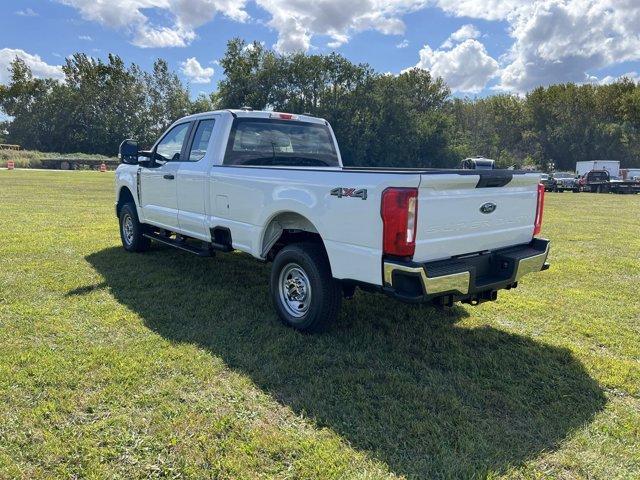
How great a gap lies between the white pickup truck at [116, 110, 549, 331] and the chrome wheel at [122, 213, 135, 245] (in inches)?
63.8

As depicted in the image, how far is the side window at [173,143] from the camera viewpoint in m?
6.27

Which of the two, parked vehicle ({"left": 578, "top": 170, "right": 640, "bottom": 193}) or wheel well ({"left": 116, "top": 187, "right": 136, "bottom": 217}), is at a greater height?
wheel well ({"left": 116, "top": 187, "right": 136, "bottom": 217})

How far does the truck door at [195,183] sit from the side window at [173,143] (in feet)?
0.95

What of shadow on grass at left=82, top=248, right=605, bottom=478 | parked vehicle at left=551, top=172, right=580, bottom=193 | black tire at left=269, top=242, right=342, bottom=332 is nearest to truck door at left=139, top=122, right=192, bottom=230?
shadow on grass at left=82, top=248, right=605, bottom=478

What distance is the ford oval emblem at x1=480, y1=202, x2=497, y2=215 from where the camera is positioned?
3.98 metres

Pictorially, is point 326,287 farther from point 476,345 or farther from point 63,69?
point 63,69

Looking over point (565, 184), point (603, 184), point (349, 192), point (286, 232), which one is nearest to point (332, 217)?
point (349, 192)

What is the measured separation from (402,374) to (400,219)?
3.90ft

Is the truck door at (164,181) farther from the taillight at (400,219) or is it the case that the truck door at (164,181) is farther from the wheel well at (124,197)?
the taillight at (400,219)

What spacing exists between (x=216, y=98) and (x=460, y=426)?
6162 cm

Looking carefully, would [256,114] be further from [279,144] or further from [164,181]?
[164,181]

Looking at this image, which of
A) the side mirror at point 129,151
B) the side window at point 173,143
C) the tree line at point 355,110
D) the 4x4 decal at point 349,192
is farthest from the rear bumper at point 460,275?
the tree line at point 355,110

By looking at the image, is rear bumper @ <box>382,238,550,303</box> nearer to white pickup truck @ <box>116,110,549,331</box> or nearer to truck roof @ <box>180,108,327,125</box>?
white pickup truck @ <box>116,110,549,331</box>

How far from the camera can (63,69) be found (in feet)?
258
